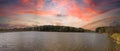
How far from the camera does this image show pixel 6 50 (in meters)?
23.6

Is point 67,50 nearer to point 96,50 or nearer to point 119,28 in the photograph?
point 96,50

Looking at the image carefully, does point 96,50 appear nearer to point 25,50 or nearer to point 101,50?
point 101,50

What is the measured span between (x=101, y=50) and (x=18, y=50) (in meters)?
6.58

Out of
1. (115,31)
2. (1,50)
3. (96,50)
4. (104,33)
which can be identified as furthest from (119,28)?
(1,50)

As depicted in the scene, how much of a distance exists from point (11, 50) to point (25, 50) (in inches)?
44.5

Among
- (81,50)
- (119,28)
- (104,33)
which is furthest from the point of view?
(104,33)

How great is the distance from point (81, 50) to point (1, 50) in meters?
6.29

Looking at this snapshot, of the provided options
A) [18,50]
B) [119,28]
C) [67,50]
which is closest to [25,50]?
[18,50]

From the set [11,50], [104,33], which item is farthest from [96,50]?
[104,33]

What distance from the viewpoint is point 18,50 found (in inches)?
929

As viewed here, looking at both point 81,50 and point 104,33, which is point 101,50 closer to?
point 81,50

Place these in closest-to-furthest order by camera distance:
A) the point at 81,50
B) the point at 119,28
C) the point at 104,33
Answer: the point at 81,50 < the point at 119,28 < the point at 104,33

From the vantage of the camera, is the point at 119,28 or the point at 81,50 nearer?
the point at 81,50

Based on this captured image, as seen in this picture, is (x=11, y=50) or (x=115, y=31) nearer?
(x=11, y=50)
